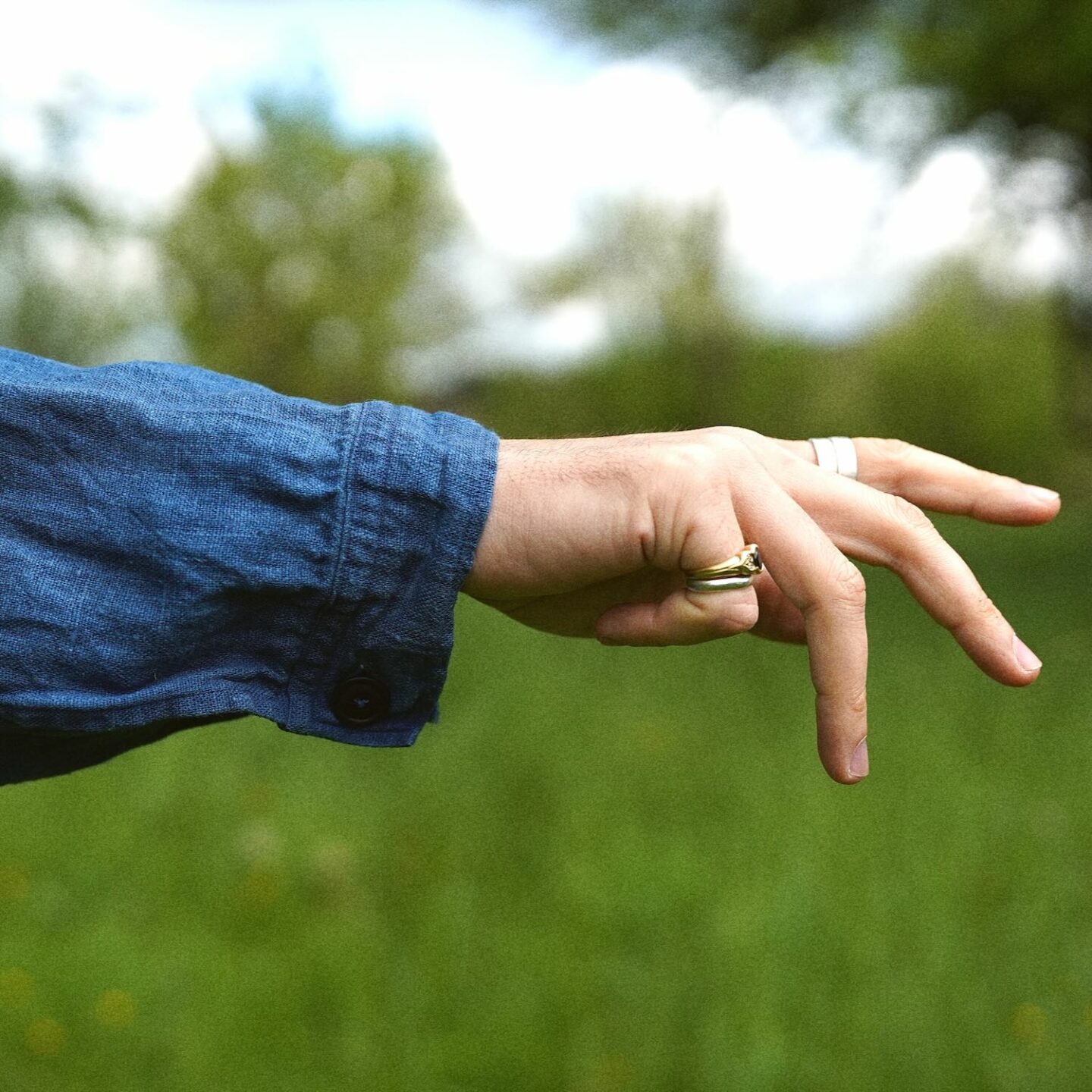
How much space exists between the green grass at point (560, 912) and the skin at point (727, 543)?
1.86 metres

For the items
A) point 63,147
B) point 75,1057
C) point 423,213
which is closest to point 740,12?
point 63,147

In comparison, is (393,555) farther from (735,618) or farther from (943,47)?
(943,47)

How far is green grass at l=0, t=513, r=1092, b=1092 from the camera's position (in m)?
2.85

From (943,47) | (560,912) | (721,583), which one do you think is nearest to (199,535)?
(721,583)

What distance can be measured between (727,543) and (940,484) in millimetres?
399

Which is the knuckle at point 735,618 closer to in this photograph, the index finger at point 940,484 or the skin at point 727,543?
the skin at point 727,543

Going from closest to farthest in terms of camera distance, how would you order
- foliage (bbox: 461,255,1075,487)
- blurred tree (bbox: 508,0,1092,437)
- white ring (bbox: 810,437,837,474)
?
white ring (bbox: 810,437,837,474)
blurred tree (bbox: 508,0,1092,437)
foliage (bbox: 461,255,1075,487)

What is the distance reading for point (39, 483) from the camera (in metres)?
1.14

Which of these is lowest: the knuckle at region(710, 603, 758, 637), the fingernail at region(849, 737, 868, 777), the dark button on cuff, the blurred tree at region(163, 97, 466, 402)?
the fingernail at region(849, 737, 868, 777)

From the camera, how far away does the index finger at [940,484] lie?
4.66 ft

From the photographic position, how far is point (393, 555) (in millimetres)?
1185

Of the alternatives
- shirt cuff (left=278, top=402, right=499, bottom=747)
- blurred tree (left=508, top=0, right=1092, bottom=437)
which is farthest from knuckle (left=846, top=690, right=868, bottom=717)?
blurred tree (left=508, top=0, right=1092, bottom=437)

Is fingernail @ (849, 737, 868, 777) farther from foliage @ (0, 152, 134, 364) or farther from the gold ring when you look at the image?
foliage @ (0, 152, 134, 364)

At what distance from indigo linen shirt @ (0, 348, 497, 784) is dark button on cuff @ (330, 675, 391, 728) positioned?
50 mm
